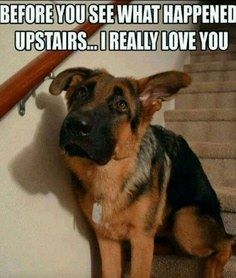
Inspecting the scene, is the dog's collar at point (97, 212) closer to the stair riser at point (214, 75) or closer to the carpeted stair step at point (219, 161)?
the carpeted stair step at point (219, 161)

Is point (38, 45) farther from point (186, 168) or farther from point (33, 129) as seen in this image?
point (186, 168)

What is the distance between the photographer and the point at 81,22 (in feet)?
4.80

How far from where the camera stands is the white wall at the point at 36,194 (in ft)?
3.51

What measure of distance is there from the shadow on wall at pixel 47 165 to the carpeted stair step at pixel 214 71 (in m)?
1.65

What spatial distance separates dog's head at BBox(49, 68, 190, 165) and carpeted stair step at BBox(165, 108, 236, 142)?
1061 mm

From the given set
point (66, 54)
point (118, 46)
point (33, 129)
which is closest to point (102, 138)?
point (33, 129)

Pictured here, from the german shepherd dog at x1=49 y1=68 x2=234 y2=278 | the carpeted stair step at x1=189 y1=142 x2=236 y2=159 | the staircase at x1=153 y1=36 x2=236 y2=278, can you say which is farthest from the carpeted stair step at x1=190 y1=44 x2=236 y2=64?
the german shepherd dog at x1=49 y1=68 x2=234 y2=278

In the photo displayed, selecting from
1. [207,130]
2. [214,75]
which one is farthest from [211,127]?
[214,75]

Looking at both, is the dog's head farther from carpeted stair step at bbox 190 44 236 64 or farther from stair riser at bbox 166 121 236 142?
carpeted stair step at bbox 190 44 236 64

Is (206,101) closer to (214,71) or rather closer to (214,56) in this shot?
(214,71)

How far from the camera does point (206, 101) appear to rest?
252cm

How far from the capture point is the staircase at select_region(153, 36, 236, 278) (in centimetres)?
153

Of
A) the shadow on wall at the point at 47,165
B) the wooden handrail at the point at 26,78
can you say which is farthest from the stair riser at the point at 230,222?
the wooden handrail at the point at 26,78

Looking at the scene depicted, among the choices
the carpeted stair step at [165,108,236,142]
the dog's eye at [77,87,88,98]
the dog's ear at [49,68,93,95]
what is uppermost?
the dog's ear at [49,68,93,95]
